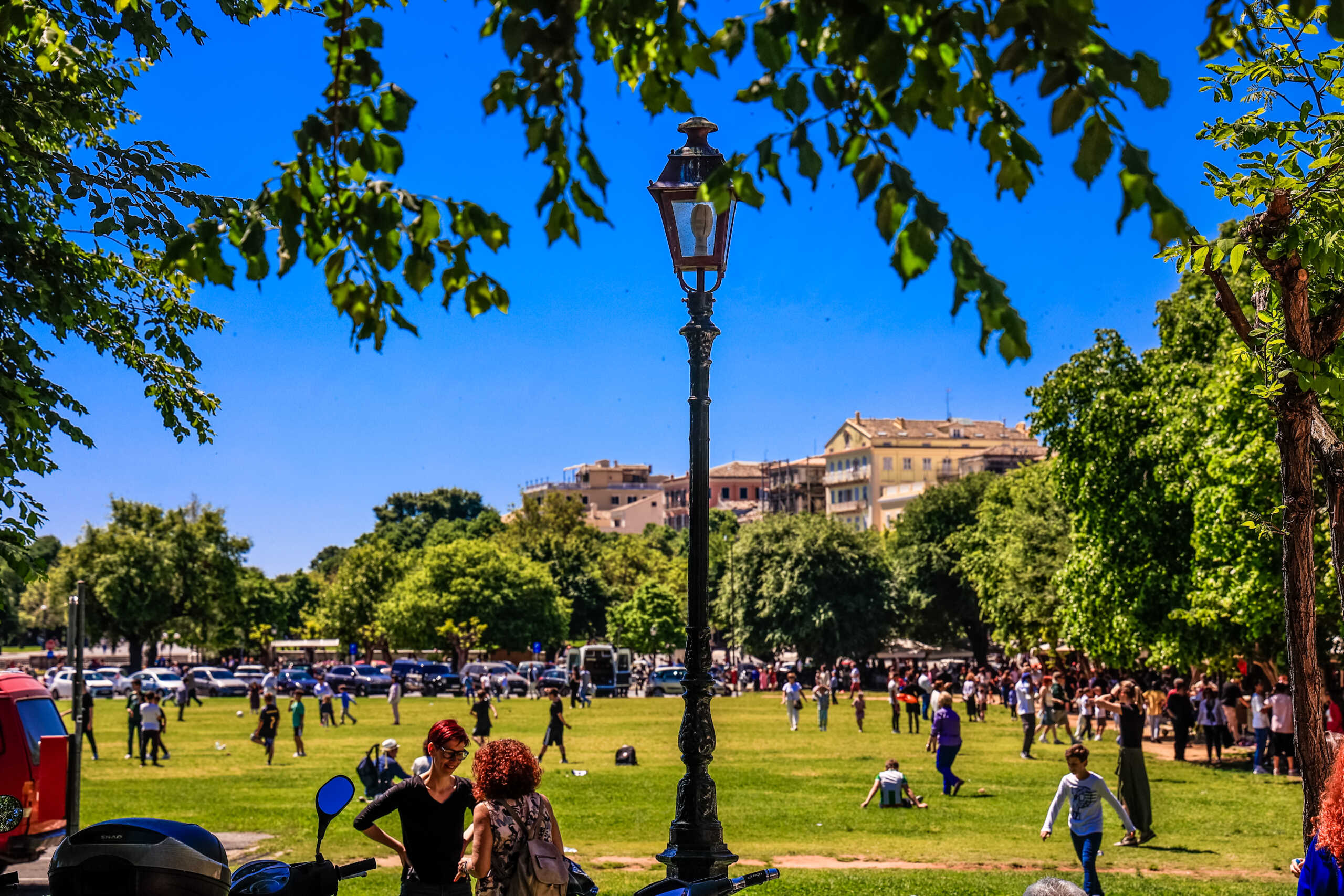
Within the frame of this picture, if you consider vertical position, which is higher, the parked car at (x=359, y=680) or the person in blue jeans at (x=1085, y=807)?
the person in blue jeans at (x=1085, y=807)

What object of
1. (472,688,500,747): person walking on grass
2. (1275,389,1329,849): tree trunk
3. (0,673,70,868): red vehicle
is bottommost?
(472,688,500,747): person walking on grass

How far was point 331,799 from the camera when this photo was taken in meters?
5.04

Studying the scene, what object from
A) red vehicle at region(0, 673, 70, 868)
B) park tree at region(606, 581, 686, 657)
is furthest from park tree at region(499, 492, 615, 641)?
red vehicle at region(0, 673, 70, 868)

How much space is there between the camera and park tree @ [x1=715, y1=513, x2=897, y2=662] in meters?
67.3

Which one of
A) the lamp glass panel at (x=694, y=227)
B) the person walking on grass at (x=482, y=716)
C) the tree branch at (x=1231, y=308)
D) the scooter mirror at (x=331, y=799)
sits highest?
the lamp glass panel at (x=694, y=227)

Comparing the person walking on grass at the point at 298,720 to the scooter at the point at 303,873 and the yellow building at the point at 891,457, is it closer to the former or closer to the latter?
the scooter at the point at 303,873

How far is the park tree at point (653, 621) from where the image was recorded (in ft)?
272

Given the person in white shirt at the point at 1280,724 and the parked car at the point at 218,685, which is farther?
the parked car at the point at 218,685

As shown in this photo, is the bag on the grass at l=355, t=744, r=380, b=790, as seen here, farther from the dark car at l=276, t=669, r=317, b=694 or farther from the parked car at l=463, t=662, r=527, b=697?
the dark car at l=276, t=669, r=317, b=694

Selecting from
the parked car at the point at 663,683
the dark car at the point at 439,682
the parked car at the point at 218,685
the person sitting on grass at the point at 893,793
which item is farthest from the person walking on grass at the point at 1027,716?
the parked car at the point at 218,685

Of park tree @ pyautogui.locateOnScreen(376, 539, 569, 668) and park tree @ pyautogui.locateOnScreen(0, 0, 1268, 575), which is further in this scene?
park tree @ pyautogui.locateOnScreen(376, 539, 569, 668)

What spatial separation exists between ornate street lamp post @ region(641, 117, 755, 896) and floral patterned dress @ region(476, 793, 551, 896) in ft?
7.67

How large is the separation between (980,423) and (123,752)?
421ft

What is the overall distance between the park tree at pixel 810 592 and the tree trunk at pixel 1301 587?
194ft
